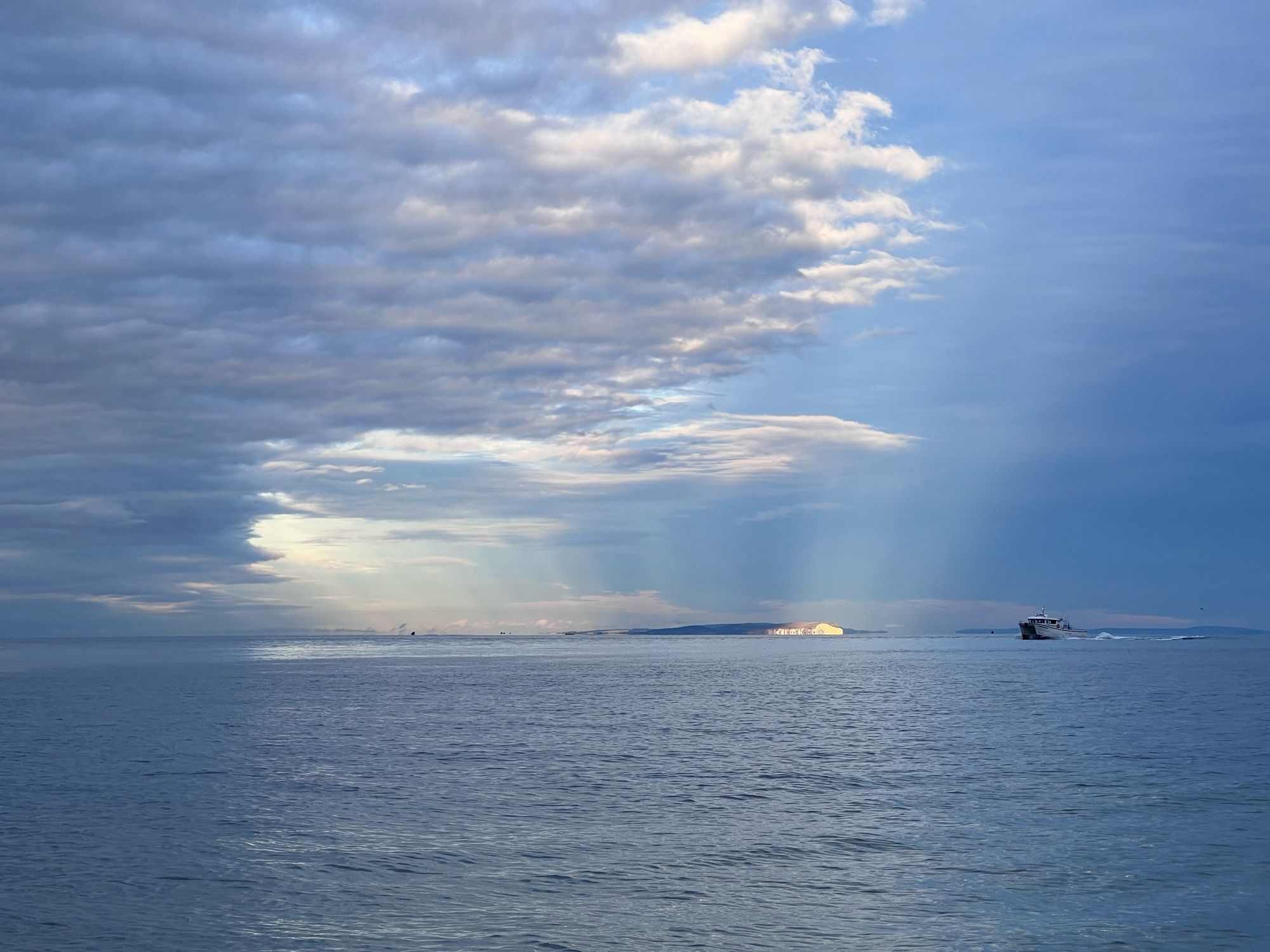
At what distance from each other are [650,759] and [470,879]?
23917 millimetres

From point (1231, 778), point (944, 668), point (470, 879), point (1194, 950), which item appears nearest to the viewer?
point (1194, 950)

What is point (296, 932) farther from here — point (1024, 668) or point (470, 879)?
point (1024, 668)

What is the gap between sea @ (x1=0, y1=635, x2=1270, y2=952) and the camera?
77.3 ft

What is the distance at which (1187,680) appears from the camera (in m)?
122

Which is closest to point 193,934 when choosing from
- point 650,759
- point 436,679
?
point 650,759

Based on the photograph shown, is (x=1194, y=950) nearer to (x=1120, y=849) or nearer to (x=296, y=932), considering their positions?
(x=1120, y=849)

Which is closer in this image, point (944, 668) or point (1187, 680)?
point (1187, 680)

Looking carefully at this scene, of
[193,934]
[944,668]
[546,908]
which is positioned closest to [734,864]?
[546,908]

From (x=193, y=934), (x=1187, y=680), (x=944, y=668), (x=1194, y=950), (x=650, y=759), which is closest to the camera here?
(x=1194, y=950)

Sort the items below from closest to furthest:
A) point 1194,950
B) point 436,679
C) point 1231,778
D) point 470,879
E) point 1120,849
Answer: point 1194,950 → point 470,879 → point 1120,849 → point 1231,778 → point 436,679

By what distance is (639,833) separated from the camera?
33.1 metres

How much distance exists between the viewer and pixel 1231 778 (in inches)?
1726

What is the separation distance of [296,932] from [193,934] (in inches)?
A: 84.7

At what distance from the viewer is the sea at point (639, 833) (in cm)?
2355
